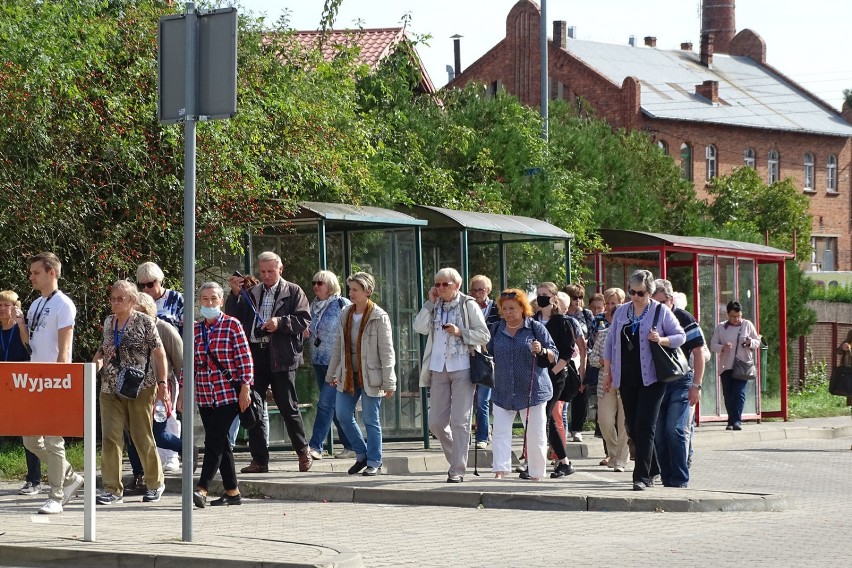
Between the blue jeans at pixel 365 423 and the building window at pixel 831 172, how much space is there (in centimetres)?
6293

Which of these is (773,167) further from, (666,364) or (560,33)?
(666,364)

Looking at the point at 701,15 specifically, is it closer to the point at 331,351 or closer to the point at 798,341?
the point at 798,341

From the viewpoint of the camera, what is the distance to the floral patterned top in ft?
36.3

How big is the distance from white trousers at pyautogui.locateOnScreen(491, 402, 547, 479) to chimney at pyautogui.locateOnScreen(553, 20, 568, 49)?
177ft

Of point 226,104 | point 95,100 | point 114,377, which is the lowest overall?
point 114,377

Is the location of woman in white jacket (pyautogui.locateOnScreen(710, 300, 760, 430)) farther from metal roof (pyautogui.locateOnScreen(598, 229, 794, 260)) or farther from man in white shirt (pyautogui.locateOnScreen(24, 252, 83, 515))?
man in white shirt (pyautogui.locateOnScreen(24, 252, 83, 515))

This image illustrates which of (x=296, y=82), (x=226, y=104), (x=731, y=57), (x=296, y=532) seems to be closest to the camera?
(x=226, y=104)

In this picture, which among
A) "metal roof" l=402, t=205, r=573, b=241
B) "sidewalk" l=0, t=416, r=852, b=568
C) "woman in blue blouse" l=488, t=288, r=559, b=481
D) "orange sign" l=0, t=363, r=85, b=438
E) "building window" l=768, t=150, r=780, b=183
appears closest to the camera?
"sidewalk" l=0, t=416, r=852, b=568

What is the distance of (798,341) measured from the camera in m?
32.0

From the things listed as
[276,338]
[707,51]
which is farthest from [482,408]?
[707,51]

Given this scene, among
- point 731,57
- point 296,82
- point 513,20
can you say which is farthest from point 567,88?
point 296,82

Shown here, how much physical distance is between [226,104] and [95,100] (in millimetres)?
6567

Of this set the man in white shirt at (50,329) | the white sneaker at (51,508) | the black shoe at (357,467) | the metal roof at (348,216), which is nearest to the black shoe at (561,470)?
the black shoe at (357,467)

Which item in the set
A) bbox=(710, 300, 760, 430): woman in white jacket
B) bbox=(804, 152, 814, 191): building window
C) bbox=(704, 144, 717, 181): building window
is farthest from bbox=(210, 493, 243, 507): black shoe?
bbox=(804, 152, 814, 191): building window
